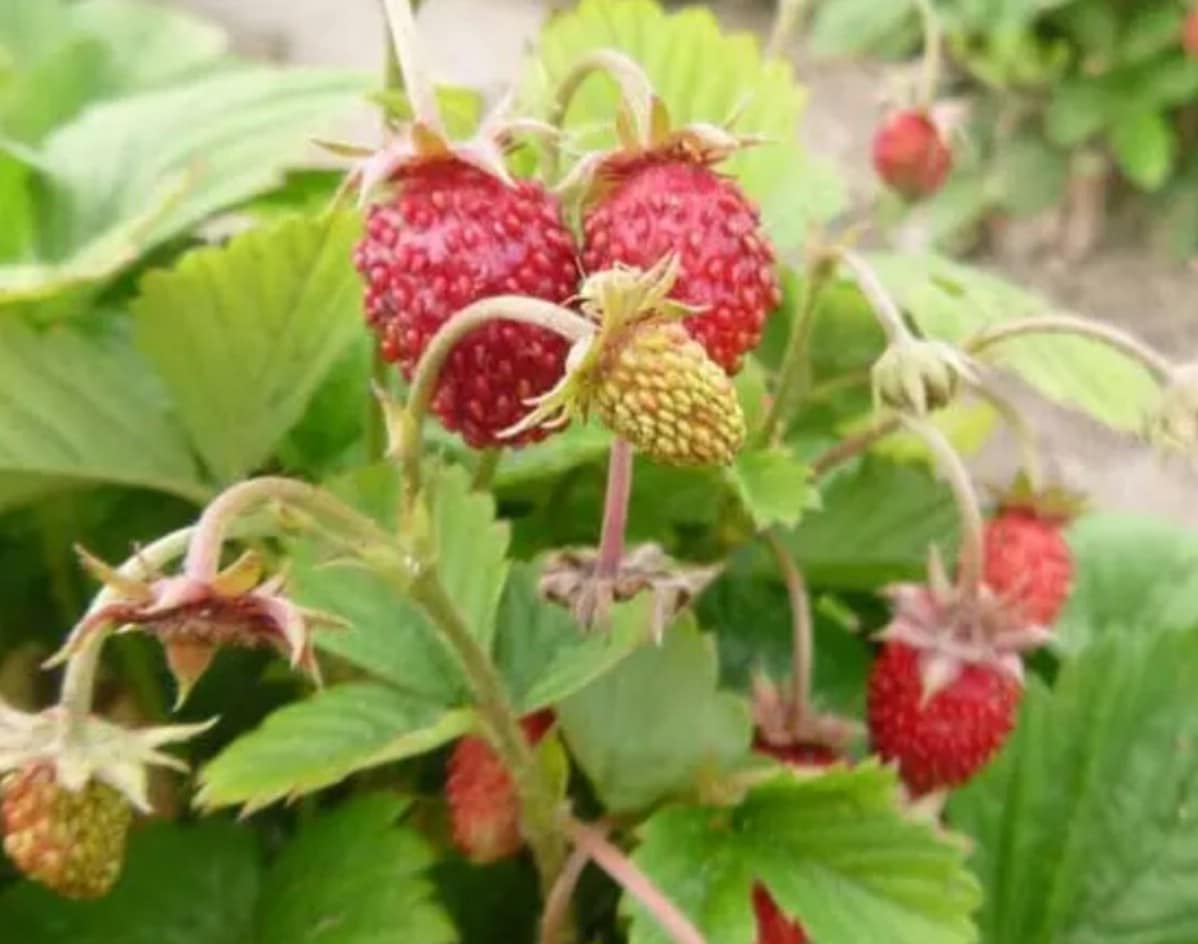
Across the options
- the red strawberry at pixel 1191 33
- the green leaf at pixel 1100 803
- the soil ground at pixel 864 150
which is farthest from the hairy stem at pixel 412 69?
the red strawberry at pixel 1191 33

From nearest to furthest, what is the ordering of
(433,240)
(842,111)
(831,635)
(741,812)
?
(433,240)
(741,812)
(831,635)
(842,111)

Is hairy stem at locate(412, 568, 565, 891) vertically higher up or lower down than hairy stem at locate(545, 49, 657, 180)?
lower down

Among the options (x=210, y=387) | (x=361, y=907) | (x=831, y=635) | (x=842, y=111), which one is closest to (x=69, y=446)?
(x=210, y=387)

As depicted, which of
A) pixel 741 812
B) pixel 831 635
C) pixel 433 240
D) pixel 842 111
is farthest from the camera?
pixel 842 111

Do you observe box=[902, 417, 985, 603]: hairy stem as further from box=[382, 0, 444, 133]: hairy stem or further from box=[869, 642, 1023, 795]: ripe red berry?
box=[382, 0, 444, 133]: hairy stem

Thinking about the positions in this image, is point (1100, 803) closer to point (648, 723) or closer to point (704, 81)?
point (648, 723)

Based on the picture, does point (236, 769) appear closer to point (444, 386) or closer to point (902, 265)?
point (444, 386)

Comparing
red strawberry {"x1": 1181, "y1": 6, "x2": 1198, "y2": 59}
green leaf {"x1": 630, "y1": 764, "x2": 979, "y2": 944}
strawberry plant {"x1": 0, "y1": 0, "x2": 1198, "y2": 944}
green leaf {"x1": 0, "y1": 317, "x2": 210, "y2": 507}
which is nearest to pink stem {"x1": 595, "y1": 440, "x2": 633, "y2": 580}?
strawberry plant {"x1": 0, "y1": 0, "x2": 1198, "y2": 944}

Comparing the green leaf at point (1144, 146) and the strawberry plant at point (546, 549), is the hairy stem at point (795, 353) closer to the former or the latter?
the strawberry plant at point (546, 549)
